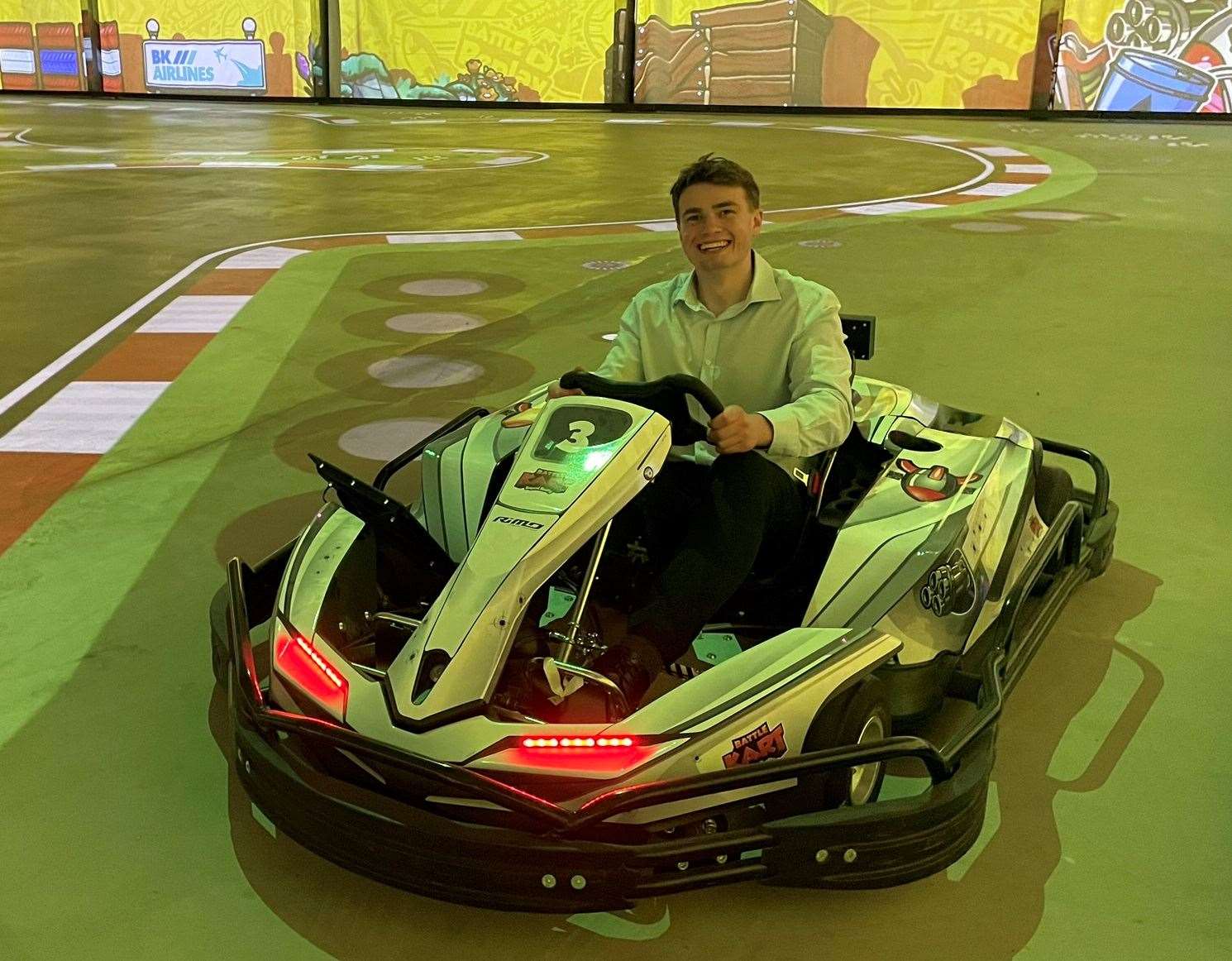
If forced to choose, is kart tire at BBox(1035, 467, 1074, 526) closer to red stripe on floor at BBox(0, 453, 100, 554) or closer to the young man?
the young man

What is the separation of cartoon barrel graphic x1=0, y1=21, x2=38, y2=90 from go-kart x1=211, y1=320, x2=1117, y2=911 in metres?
13.5

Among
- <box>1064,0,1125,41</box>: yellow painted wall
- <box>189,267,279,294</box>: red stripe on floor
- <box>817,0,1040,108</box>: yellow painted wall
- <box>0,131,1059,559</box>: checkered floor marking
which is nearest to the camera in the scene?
<box>0,131,1059,559</box>: checkered floor marking

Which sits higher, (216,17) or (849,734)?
(216,17)

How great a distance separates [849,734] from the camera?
148cm

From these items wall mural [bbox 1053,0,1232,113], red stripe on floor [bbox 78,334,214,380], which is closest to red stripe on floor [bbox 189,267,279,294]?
red stripe on floor [bbox 78,334,214,380]

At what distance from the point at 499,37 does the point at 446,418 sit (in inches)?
403

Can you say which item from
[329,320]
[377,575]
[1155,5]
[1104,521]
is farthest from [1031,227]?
[1155,5]

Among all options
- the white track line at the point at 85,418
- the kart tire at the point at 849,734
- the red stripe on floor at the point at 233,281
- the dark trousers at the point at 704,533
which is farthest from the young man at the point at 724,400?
the red stripe on floor at the point at 233,281

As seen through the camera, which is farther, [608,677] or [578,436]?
[578,436]

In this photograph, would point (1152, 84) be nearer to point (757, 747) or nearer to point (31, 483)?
point (31, 483)

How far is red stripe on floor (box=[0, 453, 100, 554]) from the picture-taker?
247 cm

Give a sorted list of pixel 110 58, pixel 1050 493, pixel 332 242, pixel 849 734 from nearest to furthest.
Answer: pixel 849 734, pixel 1050 493, pixel 332 242, pixel 110 58

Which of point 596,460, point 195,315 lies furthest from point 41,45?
point 596,460

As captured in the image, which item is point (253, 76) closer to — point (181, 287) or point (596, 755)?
point (181, 287)
